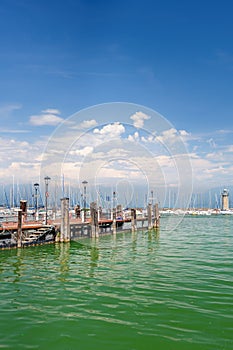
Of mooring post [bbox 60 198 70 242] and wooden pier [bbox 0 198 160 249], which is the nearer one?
wooden pier [bbox 0 198 160 249]

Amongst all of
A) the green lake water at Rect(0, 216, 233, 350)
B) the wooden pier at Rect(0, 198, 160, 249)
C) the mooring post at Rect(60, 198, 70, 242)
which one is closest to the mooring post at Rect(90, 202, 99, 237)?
the wooden pier at Rect(0, 198, 160, 249)

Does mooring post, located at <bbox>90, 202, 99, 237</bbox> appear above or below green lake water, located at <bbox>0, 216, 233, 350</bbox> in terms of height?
above

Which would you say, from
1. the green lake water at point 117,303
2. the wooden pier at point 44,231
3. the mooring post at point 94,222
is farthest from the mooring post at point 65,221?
the green lake water at point 117,303

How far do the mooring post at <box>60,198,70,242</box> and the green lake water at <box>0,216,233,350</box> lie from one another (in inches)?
301

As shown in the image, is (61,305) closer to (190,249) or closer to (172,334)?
(172,334)

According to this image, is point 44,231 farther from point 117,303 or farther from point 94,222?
point 117,303

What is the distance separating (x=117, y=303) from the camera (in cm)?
1061

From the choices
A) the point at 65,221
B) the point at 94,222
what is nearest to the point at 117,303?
the point at 65,221

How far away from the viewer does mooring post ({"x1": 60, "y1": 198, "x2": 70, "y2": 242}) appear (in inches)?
1046

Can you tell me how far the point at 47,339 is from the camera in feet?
26.3

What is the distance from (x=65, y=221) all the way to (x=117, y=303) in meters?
16.5

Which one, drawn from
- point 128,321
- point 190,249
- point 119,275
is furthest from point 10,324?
point 190,249

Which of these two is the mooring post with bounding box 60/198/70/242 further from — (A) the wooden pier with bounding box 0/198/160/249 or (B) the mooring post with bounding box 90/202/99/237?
(B) the mooring post with bounding box 90/202/99/237

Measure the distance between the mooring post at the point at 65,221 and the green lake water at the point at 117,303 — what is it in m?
7.64
